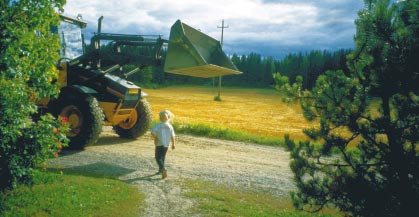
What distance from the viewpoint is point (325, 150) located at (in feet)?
11.9

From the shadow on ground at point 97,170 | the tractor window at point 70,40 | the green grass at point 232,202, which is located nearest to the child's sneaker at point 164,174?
the green grass at point 232,202

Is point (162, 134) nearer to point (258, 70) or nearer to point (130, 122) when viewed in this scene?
point (130, 122)

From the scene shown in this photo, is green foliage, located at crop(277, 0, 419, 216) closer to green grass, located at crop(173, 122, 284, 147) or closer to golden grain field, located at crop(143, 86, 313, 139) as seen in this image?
golden grain field, located at crop(143, 86, 313, 139)

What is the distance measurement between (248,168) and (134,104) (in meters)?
4.37

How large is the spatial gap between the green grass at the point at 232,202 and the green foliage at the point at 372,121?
244 centimetres

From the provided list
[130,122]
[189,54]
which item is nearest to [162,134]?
[189,54]

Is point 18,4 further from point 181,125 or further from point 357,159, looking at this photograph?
point 181,125

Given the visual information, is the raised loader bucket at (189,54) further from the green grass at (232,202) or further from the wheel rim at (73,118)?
the wheel rim at (73,118)

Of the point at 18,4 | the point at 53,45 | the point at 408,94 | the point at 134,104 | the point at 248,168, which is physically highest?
the point at 18,4

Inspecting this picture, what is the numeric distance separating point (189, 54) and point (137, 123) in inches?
172

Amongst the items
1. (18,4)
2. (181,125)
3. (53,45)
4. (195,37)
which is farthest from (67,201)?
(181,125)

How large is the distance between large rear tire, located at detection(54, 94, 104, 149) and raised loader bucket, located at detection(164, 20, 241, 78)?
2.64 meters

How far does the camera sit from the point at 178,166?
9141 millimetres

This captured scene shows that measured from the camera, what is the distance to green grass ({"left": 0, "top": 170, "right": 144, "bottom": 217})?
5.61m
